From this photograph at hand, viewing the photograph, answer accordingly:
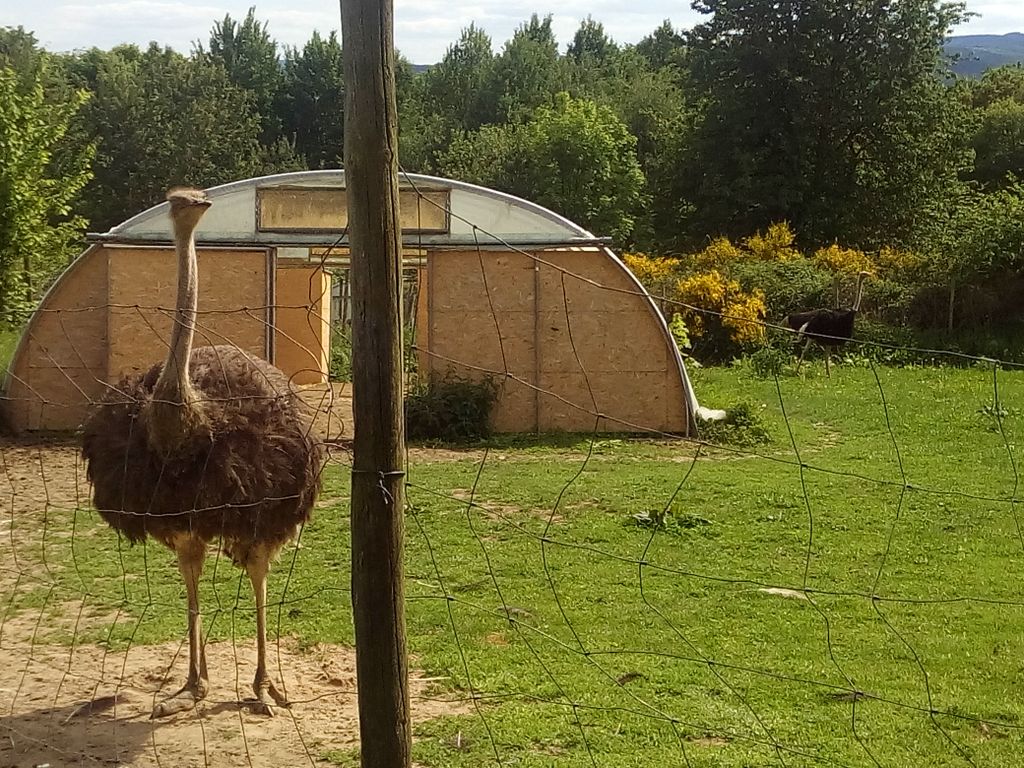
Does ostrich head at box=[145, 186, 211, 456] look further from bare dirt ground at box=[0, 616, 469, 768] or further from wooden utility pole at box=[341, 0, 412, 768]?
wooden utility pole at box=[341, 0, 412, 768]

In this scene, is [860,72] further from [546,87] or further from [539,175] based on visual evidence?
[546,87]

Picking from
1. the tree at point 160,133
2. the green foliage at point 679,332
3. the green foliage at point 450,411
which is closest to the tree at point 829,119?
the green foliage at point 679,332

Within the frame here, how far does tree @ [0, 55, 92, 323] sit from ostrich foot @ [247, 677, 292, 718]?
49.2 ft

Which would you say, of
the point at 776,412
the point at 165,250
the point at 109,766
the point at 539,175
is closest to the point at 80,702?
the point at 109,766

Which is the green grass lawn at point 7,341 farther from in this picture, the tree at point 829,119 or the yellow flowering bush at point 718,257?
the tree at point 829,119

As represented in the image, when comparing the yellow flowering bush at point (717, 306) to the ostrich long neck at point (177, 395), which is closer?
the ostrich long neck at point (177, 395)

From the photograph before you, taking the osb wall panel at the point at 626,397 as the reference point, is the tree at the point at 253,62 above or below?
above

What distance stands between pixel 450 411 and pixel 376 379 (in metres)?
10.4

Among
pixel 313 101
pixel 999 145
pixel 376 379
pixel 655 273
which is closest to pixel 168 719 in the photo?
pixel 376 379

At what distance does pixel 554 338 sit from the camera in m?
13.7

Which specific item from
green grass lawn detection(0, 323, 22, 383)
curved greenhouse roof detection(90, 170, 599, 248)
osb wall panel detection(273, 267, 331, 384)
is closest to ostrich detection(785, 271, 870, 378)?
curved greenhouse roof detection(90, 170, 599, 248)

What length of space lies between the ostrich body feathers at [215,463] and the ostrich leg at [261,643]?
0.06 m

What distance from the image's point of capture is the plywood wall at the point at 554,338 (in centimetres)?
1354

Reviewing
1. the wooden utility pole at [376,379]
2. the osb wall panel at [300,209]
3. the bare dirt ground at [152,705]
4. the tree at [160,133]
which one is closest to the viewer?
the wooden utility pole at [376,379]
